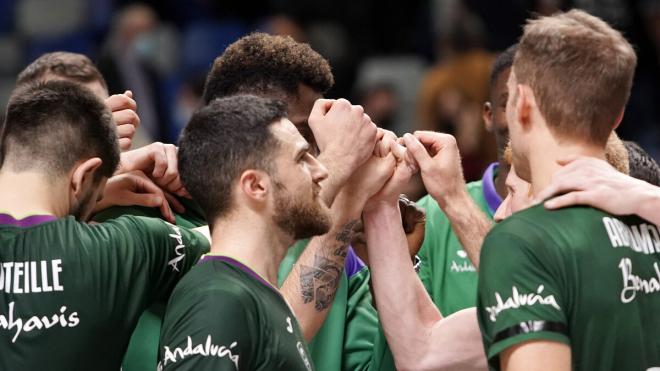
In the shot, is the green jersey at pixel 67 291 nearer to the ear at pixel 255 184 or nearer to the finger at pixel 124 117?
the ear at pixel 255 184

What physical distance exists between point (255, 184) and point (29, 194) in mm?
692

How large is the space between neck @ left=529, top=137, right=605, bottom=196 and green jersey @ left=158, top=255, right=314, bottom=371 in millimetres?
826

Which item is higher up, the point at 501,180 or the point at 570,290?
the point at 570,290

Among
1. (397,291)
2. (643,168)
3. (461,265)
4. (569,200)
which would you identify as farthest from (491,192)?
(569,200)

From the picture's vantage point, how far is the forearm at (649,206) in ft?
10.6

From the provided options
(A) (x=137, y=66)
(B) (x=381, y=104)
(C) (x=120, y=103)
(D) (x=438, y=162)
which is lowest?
(B) (x=381, y=104)

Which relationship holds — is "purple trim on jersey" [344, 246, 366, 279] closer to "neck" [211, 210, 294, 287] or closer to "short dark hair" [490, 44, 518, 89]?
"neck" [211, 210, 294, 287]

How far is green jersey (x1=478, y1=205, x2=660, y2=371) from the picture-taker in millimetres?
3041

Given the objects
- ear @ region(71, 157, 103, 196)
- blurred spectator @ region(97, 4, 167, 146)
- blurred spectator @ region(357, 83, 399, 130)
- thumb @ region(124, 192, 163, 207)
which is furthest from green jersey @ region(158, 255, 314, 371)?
Answer: blurred spectator @ region(357, 83, 399, 130)

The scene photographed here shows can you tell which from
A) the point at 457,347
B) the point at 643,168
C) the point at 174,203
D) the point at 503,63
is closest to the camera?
the point at 457,347

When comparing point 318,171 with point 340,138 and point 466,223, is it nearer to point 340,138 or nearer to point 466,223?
point 340,138

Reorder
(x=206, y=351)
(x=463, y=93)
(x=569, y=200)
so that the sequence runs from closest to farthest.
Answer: (x=206, y=351) → (x=569, y=200) → (x=463, y=93)

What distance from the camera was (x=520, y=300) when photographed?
10.0 feet

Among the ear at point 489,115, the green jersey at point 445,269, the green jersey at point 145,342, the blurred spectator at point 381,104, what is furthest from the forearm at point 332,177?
the blurred spectator at point 381,104
